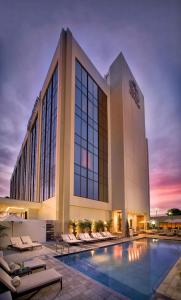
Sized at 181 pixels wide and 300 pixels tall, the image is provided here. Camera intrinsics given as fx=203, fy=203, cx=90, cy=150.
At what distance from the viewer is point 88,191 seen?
1973 cm

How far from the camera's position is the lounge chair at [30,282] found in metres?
4.50

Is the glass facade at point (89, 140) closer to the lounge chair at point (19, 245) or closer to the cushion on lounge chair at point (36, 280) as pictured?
the lounge chair at point (19, 245)

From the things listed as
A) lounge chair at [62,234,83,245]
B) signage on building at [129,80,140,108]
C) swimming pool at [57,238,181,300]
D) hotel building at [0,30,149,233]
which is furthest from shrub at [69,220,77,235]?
signage on building at [129,80,140,108]

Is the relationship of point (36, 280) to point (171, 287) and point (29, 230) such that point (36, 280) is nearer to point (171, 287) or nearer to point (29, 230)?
point (171, 287)

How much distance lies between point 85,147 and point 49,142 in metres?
4.13

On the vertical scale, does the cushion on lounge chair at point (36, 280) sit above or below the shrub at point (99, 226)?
above

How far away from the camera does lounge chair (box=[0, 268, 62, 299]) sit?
14.8 feet

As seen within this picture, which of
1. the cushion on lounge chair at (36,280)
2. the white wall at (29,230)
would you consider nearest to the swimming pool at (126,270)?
the cushion on lounge chair at (36,280)

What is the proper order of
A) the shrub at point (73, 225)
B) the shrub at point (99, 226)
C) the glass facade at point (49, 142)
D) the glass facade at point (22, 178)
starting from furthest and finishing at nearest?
the glass facade at point (22, 178), the glass facade at point (49, 142), the shrub at point (99, 226), the shrub at point (73, 225)

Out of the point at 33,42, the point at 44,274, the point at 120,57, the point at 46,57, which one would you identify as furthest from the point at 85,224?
the point at 46,57

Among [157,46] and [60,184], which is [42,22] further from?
[60,184]

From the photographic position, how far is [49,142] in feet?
71.2

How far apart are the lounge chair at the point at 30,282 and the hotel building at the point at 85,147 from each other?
11182 mm

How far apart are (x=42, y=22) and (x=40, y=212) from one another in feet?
58.0
